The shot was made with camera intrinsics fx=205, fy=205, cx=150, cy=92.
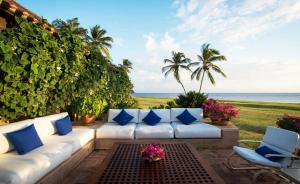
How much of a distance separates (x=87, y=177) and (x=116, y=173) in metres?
1.39

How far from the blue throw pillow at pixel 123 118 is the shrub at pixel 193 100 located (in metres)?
3.08

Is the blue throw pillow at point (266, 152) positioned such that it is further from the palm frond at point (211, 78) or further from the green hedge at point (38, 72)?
the palm frond at point (211, 78)

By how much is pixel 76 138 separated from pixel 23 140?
1.23 metres

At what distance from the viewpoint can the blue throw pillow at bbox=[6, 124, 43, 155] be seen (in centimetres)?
329

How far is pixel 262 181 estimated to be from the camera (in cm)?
363

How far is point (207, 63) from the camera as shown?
20.6m

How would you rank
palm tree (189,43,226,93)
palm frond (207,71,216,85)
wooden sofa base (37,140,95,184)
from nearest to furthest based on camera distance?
wooden sofa base (37,140,95,184)
palm tree (189,43,226,93)
palm frond (207,71,216,85)

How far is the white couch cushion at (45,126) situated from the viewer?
426 cm

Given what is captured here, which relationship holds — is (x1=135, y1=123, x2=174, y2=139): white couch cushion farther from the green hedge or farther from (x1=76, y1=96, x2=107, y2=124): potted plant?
the green hedge

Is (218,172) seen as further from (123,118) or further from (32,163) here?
(32,163)

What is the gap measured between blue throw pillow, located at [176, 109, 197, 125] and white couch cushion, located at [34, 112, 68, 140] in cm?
337

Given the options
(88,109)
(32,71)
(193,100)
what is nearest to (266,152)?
(193,100)

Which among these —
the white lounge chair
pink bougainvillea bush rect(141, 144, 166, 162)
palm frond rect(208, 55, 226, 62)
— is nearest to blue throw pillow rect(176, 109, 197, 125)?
the white lounge chair

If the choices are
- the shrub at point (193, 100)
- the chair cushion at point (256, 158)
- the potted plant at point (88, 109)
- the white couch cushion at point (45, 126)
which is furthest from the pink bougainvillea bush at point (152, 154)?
the shrub at point (193, 100)
